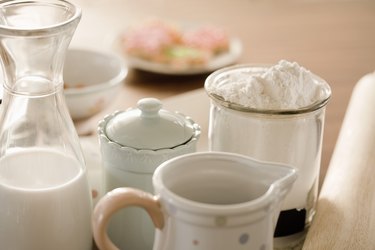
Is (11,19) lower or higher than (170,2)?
higher

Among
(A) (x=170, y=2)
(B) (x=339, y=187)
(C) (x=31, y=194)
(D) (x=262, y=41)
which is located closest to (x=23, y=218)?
(C) (x=31, y=194)

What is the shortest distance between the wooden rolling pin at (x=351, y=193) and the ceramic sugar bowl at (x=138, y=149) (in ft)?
0.44

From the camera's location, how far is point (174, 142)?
624 millimetres

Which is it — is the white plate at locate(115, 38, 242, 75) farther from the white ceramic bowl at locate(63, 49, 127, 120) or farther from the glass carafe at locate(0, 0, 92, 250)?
the glass carafe at locate(0, 0, 92, 250)

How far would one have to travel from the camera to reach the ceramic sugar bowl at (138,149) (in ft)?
2.03

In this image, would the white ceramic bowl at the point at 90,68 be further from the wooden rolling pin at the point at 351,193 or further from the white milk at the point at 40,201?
the white milk at the point at 40,201

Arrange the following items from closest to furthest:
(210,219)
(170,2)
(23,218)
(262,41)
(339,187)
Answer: (210,219)
(23,218)
(339,187)
(262,41)
(170,2)

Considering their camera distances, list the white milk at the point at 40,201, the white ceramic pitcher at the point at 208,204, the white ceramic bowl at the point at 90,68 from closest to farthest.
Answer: the white ceramic pitcher at the point at 208,204
the white milk at the point at 40,201
the white ceramic bowl at the point at 90,68

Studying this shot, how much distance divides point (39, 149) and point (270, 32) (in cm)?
93

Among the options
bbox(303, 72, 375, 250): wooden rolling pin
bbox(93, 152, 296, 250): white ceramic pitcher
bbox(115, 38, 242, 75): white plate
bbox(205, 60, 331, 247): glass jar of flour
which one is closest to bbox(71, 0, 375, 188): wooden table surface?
bbox(115, 38, 242, 75): white plate

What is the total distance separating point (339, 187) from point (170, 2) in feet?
3.30

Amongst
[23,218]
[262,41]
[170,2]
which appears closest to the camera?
[23,218]

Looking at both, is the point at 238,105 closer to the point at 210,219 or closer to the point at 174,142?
the point at 174,142

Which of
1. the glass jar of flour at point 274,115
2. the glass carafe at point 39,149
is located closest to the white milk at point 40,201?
the glass carafe at point 39,149
